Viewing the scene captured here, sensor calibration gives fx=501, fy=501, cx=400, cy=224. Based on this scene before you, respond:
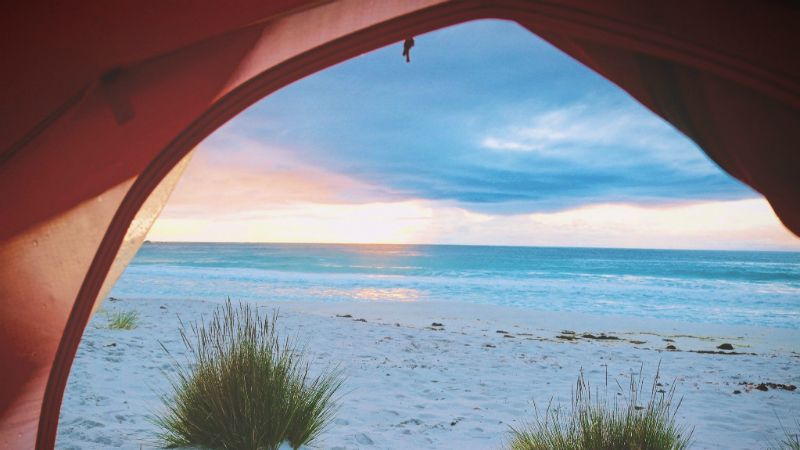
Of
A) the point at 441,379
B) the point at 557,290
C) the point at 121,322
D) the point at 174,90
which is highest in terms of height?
the point at 174,90

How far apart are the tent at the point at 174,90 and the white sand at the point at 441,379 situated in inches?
76.4

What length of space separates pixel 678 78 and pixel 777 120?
0.64 ft

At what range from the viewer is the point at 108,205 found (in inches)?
47.8

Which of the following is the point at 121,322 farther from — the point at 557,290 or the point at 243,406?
the point at 557,290

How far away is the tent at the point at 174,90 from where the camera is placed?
81 centimetres

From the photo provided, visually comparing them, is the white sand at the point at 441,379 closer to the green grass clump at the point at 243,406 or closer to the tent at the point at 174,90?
the green grass clump at the point at 243,406

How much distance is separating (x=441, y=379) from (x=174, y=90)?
176 inches

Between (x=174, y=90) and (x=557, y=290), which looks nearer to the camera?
(x=174, y=90)

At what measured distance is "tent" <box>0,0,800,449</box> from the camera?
806mm

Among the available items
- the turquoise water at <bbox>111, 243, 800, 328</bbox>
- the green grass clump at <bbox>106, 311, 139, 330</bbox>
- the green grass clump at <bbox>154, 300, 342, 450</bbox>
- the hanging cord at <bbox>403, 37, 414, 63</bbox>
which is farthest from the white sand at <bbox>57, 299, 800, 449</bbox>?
the turquoise water at <bbox>111, 243, 800, 328</bbox>

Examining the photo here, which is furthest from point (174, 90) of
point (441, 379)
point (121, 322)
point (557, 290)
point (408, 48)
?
point (557, 290)

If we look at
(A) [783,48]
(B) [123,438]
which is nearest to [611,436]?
(A) [783,48]

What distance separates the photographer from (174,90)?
3.66ft

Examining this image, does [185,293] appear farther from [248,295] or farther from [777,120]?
[777,120]
